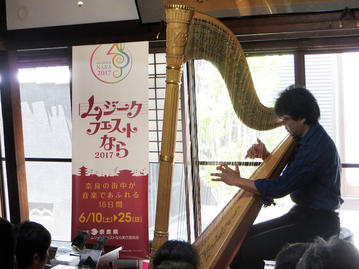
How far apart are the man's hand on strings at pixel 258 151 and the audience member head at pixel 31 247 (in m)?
1.18

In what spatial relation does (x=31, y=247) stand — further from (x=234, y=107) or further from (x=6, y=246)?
(x=234, y=107)

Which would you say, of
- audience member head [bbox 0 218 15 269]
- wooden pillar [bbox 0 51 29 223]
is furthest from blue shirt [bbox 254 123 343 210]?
wooden pillar [bbox 0 51 29 223]

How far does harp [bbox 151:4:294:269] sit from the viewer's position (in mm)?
2004

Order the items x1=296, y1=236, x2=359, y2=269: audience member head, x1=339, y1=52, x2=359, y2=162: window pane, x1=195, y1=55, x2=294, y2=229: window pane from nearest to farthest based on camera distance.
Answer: x1=296, y1=236, x2=359, y2=269: audience member head < x1=195, y1=55, x2=294, y2=229: window pane < x1=339, y1=52, x2=359, y2=162: window pane

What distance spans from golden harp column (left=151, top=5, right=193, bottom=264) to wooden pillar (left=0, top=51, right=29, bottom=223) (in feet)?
9.01

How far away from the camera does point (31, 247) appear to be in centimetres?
203

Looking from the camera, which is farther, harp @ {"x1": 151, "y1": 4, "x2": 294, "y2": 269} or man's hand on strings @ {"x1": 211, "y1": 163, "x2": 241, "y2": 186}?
man's hand on strings @ {"x1": 211, "y1": 163, "x2": 241, "y2": 186}

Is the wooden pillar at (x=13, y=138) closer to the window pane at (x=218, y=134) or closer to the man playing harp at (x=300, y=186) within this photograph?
the window pane at (x=218, y=134)

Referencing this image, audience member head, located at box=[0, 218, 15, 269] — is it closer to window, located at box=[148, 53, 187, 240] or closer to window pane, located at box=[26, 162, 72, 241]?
window, located at box=[148, 53, 187, 240]

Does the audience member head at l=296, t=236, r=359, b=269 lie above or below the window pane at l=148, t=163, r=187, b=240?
above

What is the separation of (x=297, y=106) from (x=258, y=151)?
0.37m

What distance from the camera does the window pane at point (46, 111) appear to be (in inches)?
180

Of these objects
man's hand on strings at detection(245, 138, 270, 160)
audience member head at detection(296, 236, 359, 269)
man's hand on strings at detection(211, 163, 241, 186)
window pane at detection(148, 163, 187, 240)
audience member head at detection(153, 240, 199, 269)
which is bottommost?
window pane at detection(148, 163, 187, 240)

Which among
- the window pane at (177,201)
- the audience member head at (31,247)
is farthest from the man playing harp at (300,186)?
the window pane at (177,201)
